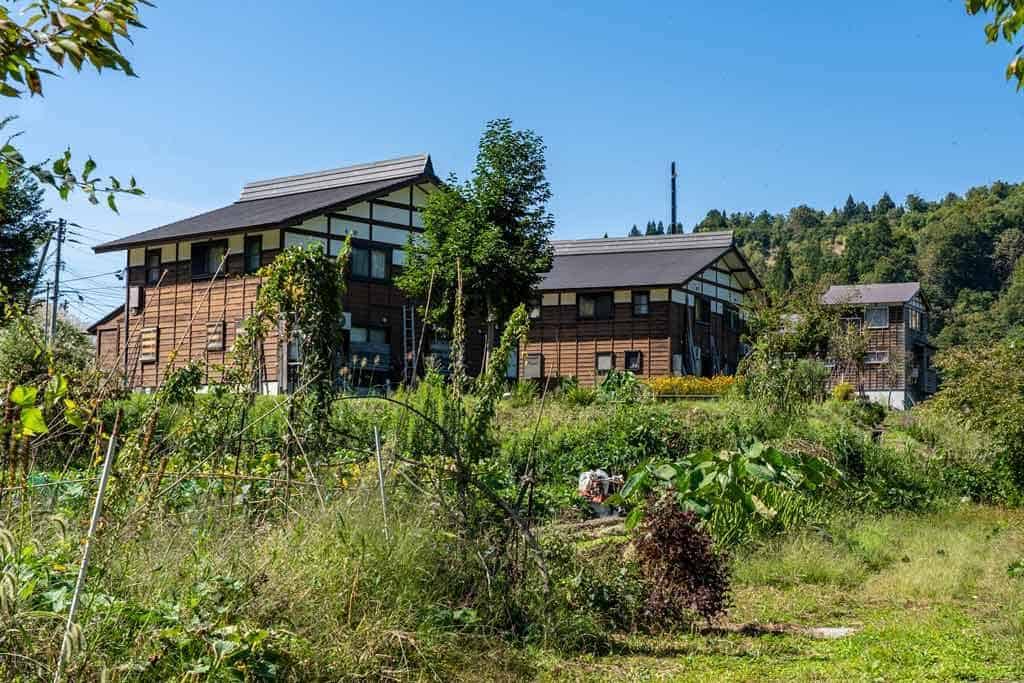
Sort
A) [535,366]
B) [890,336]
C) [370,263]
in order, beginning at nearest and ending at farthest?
[370,263] < [535,366] < [890,336]

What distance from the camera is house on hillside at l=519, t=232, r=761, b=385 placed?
37406 millimetres

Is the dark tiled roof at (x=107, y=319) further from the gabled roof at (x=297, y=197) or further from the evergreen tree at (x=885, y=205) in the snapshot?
the evergreen tree at (x=885, y=205)

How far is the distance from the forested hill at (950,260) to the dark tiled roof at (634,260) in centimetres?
2985

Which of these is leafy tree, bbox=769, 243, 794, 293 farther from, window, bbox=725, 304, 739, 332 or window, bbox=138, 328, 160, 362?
window, bbox=138, 328, 160, 362

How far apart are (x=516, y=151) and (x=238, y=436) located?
22.0 meters

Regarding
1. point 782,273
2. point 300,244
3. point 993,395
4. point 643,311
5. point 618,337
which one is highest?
point 782,273

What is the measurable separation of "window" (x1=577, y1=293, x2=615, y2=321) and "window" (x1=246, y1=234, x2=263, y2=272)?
13356 mm

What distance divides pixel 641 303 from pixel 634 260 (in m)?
3.62

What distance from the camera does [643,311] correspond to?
37719 mm

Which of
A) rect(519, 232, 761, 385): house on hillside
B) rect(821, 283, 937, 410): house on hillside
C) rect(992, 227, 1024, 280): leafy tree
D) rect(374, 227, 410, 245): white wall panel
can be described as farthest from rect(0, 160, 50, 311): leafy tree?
rect(992, 227, 1024, 280): leafy tree

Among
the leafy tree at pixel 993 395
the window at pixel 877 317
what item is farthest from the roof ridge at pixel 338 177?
the window at pixel 877 317

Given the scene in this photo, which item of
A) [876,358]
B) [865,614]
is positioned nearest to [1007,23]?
[865,614]

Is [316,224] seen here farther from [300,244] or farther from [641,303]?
[641,303]

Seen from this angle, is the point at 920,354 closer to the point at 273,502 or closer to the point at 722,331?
the point at 722,331
